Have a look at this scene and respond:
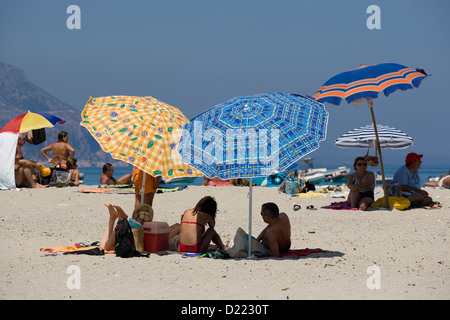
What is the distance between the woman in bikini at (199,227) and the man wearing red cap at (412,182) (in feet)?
18.6

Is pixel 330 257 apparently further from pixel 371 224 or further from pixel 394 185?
pixel 394 185

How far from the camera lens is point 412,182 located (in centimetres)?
1152

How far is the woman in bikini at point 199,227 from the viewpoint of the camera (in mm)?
6719

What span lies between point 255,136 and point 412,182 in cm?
647

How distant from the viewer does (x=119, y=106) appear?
7051mm

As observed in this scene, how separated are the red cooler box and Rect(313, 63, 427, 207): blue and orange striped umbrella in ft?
12.4

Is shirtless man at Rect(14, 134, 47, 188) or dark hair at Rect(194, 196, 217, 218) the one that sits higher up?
shirtless man at Rect(14, 134, 47, 188)

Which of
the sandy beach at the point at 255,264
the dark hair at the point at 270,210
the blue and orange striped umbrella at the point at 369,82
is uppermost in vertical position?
the blue and orange striped umbrella at the point at 369,82

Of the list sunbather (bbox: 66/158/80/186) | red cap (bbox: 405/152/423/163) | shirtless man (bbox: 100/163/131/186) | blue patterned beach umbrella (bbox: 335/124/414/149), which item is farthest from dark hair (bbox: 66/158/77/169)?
red cap (bbox: 405/152/423/163)

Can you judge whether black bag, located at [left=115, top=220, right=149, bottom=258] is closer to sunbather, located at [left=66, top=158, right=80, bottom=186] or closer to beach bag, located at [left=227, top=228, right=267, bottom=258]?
beach bag, located at [left=227, top=228, right=267, bottom=258]

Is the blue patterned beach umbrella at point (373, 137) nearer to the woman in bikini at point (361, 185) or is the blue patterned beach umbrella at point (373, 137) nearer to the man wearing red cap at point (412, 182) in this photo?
the man wearing red cap at point (412, 182)

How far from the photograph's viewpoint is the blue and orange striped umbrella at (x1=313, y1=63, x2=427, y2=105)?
361 inches

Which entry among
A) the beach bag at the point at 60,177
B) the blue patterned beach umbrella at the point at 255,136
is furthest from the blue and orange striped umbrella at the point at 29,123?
the blue patterned beach umbrella at the point at 255,136

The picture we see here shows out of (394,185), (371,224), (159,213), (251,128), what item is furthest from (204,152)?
(394,185)
